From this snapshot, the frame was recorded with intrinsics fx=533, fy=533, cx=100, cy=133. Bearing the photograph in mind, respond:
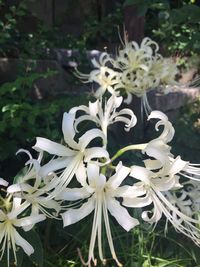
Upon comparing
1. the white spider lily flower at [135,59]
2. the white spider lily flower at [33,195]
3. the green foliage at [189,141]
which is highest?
the white spider lily flower at [135,59]

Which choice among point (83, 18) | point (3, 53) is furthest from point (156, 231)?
point (83, 18)

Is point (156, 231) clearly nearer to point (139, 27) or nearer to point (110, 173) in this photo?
point (110, 173)

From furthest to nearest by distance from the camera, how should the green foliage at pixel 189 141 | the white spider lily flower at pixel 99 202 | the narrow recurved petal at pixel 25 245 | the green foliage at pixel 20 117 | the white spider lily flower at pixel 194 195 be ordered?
the green foliage at pixel 189 141
the green foliage at pixel 20 117
the white spider lily flower at pixel 194 195
the narrow recurved petal at pixel 25 245
the white spider lily flower at pixel 99 202

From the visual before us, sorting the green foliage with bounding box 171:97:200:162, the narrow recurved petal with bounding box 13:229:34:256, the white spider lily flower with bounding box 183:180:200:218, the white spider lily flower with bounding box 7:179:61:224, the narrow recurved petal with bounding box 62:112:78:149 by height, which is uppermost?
the narrow recurved petal with bounding box 62:112:78:149

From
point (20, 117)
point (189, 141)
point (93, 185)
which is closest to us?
point (93, 185)

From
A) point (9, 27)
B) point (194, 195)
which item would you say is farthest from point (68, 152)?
point (9, 27)

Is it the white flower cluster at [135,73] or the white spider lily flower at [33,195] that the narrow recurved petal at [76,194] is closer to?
the white spider lily flower at [33,195]

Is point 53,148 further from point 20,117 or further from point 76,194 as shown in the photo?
point 20,117

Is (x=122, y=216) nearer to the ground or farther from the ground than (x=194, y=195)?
farther from the ground

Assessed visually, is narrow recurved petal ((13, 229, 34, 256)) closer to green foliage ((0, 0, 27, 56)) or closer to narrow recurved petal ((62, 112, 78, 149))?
narrow recurved petal ((62, 112, 78, 149))

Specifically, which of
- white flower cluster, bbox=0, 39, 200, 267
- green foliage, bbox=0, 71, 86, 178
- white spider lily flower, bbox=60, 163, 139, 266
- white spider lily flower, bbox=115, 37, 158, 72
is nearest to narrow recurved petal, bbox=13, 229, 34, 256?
white flower cluster, bbox=0, 39, 200, 267

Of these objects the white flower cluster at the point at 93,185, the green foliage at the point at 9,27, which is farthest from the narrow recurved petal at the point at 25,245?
the green foliage at the point at 9,27
